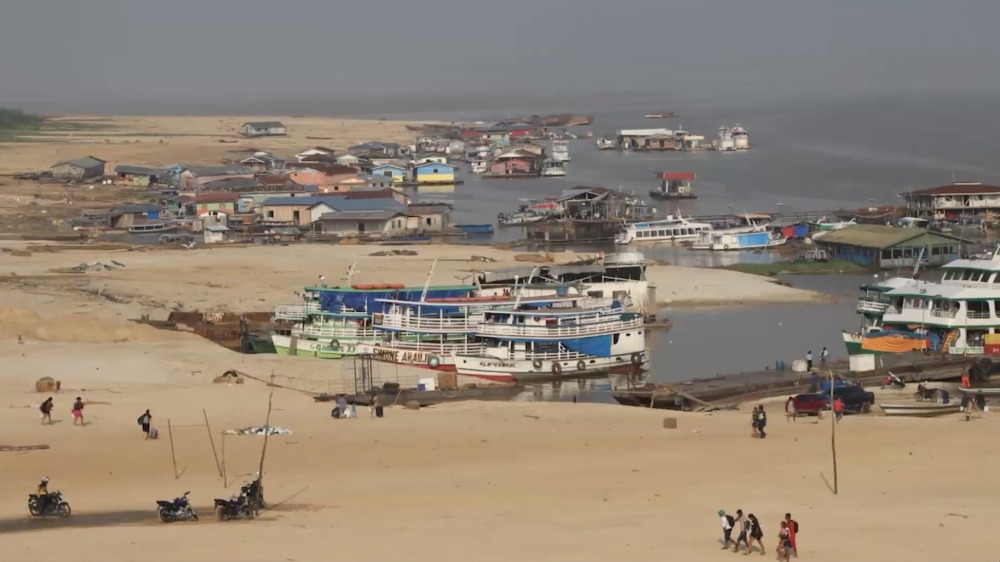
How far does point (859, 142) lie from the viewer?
426 feet

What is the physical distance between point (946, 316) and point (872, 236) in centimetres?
2339

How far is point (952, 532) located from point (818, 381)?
40.5 ft

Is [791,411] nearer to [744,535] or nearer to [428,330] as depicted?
[428,330]

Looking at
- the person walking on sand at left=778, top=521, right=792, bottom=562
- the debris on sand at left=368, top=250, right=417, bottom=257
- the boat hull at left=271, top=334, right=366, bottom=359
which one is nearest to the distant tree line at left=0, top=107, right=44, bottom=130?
the debris on sand at left=368, top=250, right=417, bottom=257

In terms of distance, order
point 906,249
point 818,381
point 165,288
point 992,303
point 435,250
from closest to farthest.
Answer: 1. point 818,381
2. point 992,303
3. point 165,288
4. point 906,249
5. point 435,250

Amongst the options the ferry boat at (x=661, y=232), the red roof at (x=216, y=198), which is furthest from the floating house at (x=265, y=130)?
the ferry boat at (x=661, y=232)

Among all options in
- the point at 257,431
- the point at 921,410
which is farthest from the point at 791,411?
the point at 257,431

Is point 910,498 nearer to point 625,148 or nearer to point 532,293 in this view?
point 532,293

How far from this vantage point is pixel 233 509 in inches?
780

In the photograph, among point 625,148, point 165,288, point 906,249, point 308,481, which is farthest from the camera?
point 625,148

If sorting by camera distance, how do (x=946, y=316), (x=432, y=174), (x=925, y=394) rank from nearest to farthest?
(x=925, y=394) → (x=946, y=316) → (x=432, y=174)

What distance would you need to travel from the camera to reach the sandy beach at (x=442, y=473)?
18.5 metres

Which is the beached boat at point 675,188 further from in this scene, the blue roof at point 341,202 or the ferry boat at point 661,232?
the blue roof at point 341,202

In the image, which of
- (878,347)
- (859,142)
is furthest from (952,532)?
(859,142)
